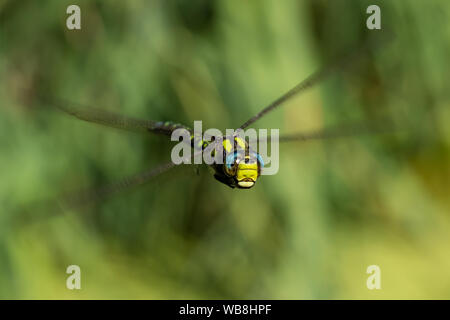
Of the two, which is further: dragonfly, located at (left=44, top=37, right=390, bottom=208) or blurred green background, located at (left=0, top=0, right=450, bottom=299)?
blurred green background, located at (left=0, top=0, right=450, bottom=299)

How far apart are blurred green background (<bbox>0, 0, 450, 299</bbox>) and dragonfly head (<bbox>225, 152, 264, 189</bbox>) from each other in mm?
730

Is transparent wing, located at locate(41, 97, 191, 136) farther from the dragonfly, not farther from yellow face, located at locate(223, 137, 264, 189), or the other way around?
yellow face, located at locate(223, 137, 264, 189)

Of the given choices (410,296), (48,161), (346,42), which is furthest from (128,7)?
(410,296)

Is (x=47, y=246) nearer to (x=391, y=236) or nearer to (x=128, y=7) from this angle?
(x=128, y=7)

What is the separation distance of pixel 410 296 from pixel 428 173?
0.41 m

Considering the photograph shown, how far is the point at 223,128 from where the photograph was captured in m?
1.49

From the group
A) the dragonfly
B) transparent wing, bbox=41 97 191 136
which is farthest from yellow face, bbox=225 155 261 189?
transparent wing, bbox=41 97 191 136

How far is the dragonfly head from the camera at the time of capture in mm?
639

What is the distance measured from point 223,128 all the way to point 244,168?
2.76 ft

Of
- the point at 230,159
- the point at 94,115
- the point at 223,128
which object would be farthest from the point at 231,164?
the point at 223,128

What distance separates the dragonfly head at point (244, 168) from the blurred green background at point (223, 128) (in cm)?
73

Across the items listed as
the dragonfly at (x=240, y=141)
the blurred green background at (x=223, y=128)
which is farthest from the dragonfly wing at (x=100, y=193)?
the blurred green background at (x=223, y=128)

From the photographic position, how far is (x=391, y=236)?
184 cm

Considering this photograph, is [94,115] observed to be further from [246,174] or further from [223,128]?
[223,128]
